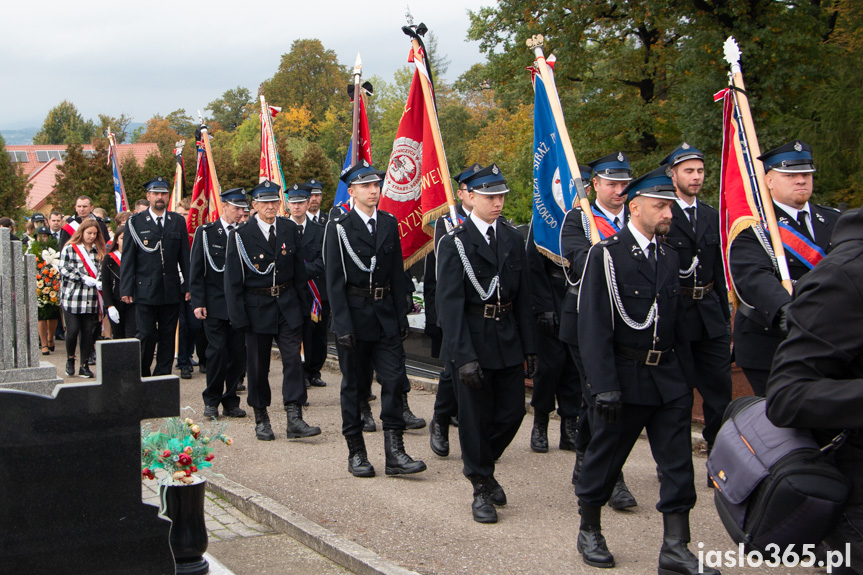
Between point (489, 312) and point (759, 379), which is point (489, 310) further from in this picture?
point (759, 379)

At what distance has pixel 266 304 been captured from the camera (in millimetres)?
8406

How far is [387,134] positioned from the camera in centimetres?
6291

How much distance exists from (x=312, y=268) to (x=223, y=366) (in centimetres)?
151

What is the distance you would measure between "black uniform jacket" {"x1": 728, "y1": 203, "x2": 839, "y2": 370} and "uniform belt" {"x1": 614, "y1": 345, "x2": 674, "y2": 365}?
836 mm

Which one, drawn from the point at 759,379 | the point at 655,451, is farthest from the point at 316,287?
the point at 655,451

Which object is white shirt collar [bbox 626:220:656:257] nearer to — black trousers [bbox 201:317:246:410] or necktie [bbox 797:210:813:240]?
necktie [bbox 797:210:813:240]

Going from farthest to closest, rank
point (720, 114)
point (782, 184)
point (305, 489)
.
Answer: point (720, 114) < point (305, 489) < point (782, 184)

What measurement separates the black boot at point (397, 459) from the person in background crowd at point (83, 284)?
664cm

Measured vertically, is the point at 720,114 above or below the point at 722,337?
above

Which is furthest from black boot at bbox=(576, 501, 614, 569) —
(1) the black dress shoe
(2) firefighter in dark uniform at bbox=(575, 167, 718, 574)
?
(1) the black dress shoe

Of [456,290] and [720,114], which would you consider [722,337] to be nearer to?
[456,290]

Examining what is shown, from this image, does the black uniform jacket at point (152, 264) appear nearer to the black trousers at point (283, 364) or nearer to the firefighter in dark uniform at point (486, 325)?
the black trousers at point (283, 364)

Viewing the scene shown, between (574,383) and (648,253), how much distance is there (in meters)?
2.76

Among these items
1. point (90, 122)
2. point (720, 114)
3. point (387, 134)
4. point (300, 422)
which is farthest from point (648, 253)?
point (90, 122)
